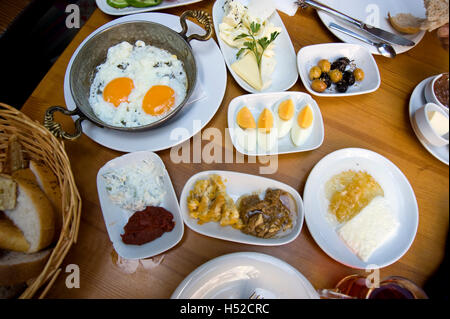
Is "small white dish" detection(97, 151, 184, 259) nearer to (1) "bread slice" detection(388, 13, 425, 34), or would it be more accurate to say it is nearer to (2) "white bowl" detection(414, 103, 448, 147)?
(2) "white bowl" detection(414, 103, 448, 147)

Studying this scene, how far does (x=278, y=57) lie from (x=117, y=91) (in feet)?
2.88

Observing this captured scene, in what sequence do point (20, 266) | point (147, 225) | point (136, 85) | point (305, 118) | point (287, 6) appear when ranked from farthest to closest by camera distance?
point (287, 6)
point (136, 85)
point (305, 118)
point (147, 225)
point (20, 266)

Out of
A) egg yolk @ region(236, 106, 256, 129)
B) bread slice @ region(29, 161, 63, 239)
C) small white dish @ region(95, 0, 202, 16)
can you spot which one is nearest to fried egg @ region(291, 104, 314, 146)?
egg yolk @ region(236, 106, 256, 129)

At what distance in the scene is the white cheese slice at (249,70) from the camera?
148 centimetres

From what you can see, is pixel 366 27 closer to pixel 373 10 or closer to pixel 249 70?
pixel 373 10

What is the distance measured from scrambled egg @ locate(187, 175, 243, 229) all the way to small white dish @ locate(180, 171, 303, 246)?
2 cm

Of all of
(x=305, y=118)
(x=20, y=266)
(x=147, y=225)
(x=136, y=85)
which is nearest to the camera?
(x=20, y=266)

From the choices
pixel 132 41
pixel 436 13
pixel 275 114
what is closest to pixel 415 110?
pixel 436 13

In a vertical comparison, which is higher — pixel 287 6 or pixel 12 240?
pixel 287 6

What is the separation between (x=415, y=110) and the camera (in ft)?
4.86

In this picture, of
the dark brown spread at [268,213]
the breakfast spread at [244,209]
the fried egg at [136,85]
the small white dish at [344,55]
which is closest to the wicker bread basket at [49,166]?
the fried egg at [136,85]

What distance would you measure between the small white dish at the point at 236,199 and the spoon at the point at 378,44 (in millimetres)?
998
